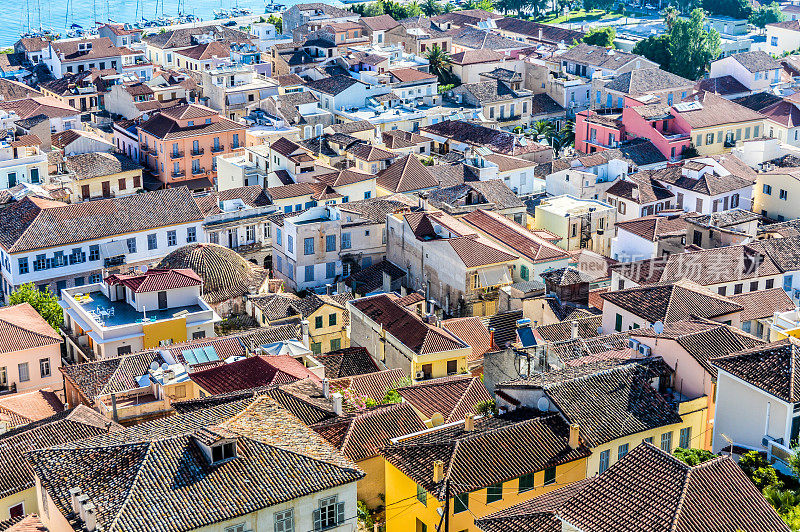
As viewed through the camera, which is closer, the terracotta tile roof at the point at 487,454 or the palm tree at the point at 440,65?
the terracotta tile roof at the point at 487,454

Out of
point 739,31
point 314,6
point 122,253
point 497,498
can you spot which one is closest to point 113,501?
point 497,498

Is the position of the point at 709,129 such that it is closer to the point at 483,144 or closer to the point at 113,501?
the point at 483,144

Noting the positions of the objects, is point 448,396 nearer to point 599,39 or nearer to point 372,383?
point 372,383

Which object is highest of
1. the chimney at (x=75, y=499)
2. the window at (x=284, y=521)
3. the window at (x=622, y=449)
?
the chimney at (x=75, y=499)

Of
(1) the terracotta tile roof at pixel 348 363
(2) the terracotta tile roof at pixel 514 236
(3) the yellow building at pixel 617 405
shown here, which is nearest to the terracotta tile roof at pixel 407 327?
(1) the terracotta tile roof at pixel 348 363

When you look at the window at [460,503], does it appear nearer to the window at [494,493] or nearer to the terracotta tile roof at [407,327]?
the window at [494,493]

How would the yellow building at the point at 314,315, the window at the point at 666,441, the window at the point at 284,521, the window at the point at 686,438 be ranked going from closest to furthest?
the window at the point at 284,521, the window at the point at 666,441, the window at the point at 686,438, the yellow building at the point at 314,315

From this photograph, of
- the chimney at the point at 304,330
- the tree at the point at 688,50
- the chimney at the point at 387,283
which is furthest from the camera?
the tree at the point at 688,50
